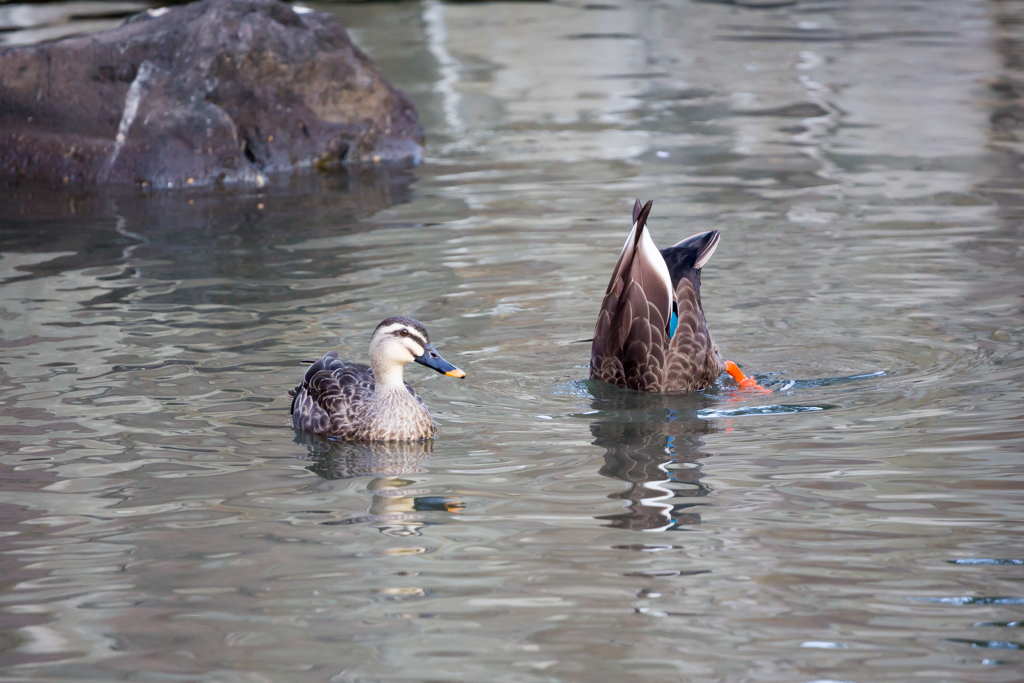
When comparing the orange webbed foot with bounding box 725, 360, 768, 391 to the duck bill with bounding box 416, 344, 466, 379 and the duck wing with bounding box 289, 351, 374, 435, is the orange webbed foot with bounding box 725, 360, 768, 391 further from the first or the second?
the duck wing with bounding box 289, 351, 374, 435

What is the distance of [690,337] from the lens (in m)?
7.40

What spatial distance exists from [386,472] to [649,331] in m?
1.93

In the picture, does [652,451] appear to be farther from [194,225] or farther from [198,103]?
[198,103]

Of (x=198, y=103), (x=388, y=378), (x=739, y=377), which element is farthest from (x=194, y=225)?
(x=739, y=377)

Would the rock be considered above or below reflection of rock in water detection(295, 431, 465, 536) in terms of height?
above

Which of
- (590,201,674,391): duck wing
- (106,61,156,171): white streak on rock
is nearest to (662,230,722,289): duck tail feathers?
(590,201,674,391): duck wing

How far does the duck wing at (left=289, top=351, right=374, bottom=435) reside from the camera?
21.9ft

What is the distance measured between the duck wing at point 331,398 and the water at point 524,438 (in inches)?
5.2

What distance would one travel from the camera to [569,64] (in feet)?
70.0

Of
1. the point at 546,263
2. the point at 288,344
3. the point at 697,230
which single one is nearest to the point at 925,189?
the point at 697,230

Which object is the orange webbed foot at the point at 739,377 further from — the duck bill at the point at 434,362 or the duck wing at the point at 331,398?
the duck wing at the point at 331,398

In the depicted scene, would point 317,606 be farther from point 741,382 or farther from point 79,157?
point 79,157

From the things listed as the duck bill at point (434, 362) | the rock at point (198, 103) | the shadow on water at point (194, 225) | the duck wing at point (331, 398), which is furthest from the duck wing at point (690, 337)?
the rock at point (198, 103)

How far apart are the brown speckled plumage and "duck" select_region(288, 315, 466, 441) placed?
123cm
